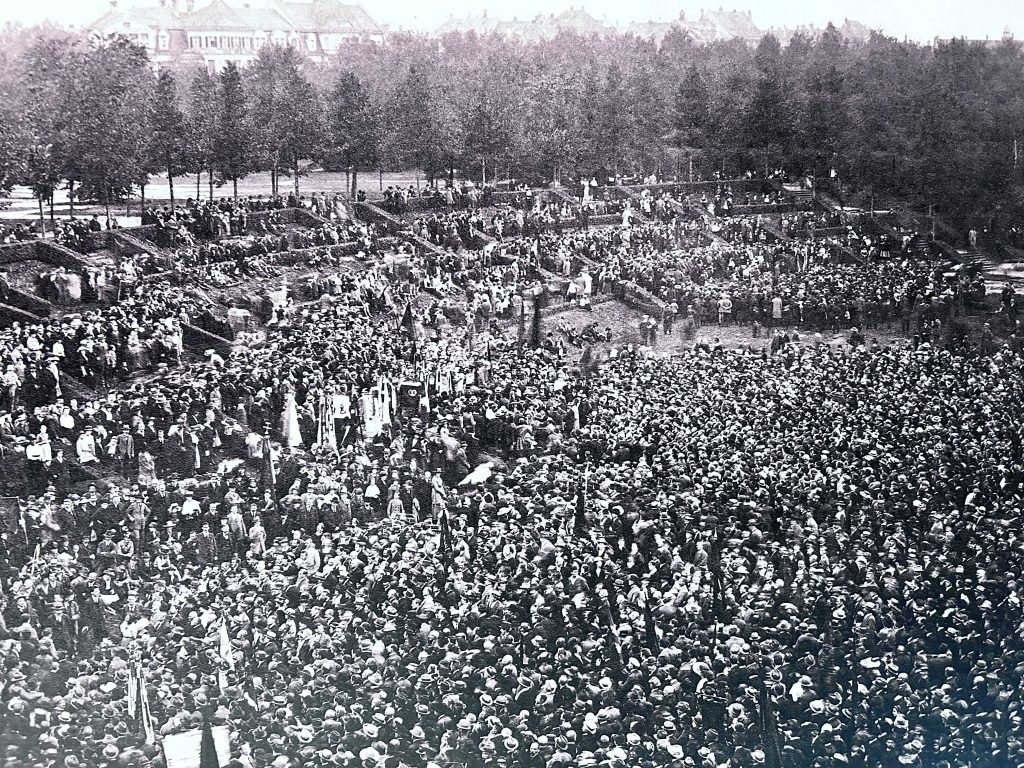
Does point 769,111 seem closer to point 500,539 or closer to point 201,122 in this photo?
point 500,539

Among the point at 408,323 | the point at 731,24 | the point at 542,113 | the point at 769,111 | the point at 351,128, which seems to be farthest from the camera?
the point at 769,111

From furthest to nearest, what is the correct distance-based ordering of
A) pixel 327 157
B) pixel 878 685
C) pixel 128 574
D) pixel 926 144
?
pixel 926 144 < pixel 327 157 < pixel 878 685 < pixel 128 574

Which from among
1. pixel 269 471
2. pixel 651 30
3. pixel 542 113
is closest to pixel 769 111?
pixel 651 30

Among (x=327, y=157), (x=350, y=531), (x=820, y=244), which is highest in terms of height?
(x=327, y=157)

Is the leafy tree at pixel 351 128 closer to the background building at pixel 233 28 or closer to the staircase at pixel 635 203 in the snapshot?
the background building at pixel 233 28

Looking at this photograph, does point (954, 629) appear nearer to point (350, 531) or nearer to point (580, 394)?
point (580, 394)

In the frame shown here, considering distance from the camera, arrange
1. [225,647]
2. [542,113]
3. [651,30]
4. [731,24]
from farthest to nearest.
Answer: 1. [731,24]
2. [651,30]
3. [542,113]
4. [225,647]

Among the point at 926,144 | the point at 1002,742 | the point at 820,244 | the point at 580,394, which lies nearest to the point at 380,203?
the point at 580,394

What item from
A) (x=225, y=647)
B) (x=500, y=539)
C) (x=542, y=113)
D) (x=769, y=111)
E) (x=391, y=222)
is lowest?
(x=225, y=647)
